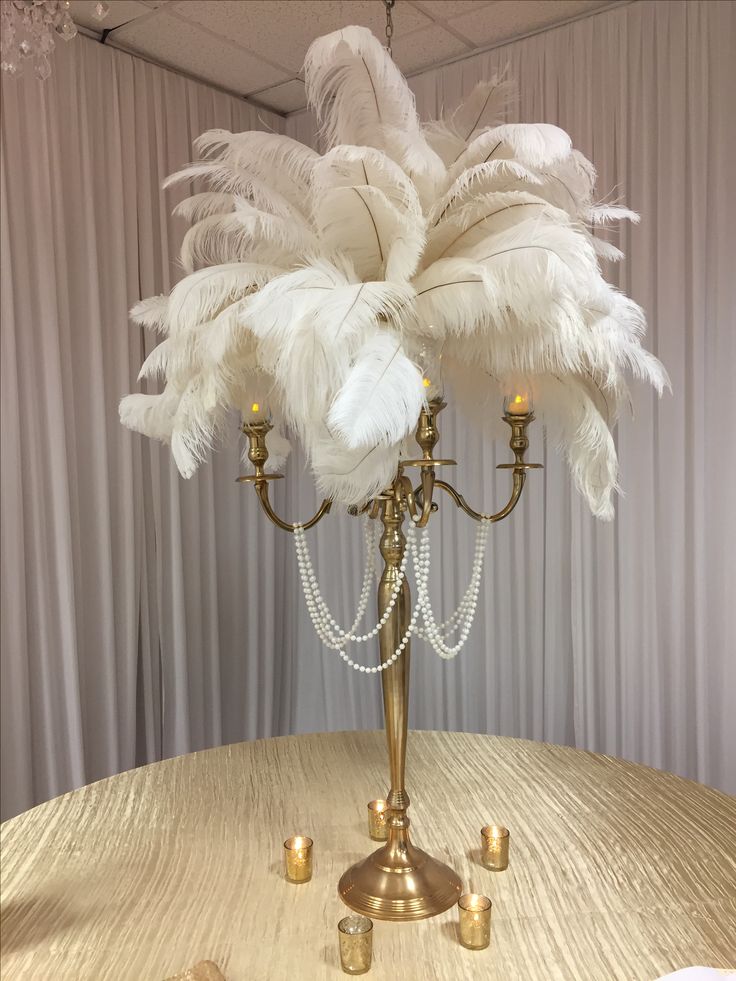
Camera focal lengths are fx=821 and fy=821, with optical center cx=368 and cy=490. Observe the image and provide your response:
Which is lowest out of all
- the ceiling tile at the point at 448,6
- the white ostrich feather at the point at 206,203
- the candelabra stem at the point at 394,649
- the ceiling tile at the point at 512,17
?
the candelabra stem at the point at 394,649

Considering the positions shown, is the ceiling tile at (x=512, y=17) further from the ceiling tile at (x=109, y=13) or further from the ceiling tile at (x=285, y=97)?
the ceiling tile at (x=109, y=13)

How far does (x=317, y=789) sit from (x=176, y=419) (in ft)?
2.86

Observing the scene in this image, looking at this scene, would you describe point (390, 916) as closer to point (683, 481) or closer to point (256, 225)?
point (256, 225)

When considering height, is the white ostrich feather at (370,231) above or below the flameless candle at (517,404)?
above

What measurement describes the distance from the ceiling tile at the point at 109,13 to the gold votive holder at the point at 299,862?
2479mm

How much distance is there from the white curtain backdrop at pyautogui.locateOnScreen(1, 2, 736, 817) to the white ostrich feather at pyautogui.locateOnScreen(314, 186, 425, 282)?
1.25 metres

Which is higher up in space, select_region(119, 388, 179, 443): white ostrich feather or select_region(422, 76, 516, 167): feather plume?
select_region(422, 76, 516, 167): feather plume

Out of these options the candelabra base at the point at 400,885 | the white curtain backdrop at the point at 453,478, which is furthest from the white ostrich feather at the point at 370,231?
the white curtain backdrop at the point at 453,478

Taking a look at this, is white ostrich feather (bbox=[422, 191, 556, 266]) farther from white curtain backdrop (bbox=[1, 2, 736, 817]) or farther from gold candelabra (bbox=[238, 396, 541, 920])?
white curtain backdrop (bbox=[1, 2, 736, 817])

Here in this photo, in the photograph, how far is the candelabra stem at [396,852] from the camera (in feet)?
4.11

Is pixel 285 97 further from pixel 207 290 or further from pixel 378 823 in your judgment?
pixel 378 823

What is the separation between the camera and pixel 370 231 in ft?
3.99

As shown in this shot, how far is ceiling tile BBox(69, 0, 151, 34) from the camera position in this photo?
2600 millimetres

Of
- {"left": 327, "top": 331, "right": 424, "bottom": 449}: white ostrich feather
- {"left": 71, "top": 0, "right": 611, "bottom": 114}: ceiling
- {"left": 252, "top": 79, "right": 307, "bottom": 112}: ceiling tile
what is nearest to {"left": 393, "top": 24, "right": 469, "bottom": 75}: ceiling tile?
{"left": 71, "top": 0, "right": 611, "bottom": 114}: ceiling
